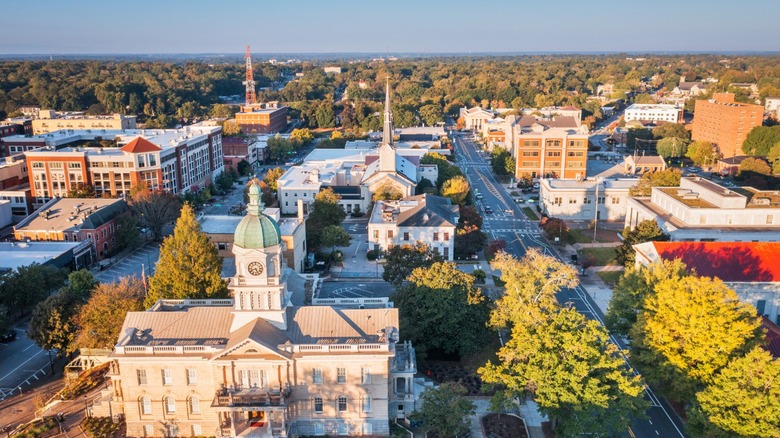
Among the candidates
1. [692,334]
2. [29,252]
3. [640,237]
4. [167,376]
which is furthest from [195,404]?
[640,237]

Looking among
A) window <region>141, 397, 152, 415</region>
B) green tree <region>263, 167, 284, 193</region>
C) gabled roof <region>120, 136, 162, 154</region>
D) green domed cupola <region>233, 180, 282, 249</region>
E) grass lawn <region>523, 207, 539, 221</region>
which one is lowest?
grass lawn <region>523, 207, 539, 221</region>

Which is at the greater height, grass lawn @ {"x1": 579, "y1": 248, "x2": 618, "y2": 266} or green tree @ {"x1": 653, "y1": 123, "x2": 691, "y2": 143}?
green tree @ {"x1": 653, "y1": 123, "x2": 691, "y2": 143}

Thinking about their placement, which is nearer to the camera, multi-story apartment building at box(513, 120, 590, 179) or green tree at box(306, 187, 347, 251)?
green tree at box(306, 187, 347, 251)

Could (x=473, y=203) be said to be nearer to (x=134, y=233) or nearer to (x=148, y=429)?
(x=134, y=233)

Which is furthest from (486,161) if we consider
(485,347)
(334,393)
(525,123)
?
(334,393)

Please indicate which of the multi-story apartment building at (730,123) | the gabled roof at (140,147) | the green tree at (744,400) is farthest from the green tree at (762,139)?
the gabled roof at (140,147)

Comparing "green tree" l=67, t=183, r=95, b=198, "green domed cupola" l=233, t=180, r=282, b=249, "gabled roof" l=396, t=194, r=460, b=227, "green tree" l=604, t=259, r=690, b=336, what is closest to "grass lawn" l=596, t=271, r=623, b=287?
"green tree" l=604, t=259, r=690, b=336

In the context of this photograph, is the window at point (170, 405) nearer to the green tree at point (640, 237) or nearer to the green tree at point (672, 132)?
the green tree at point (640, 237)

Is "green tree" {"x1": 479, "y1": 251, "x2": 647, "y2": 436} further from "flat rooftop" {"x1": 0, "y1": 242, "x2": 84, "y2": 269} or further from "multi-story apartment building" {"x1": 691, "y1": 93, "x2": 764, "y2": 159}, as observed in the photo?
"multi-story apartment building" {"x1": 691, "y1": 93, "x2": 764, "y2": 159}
